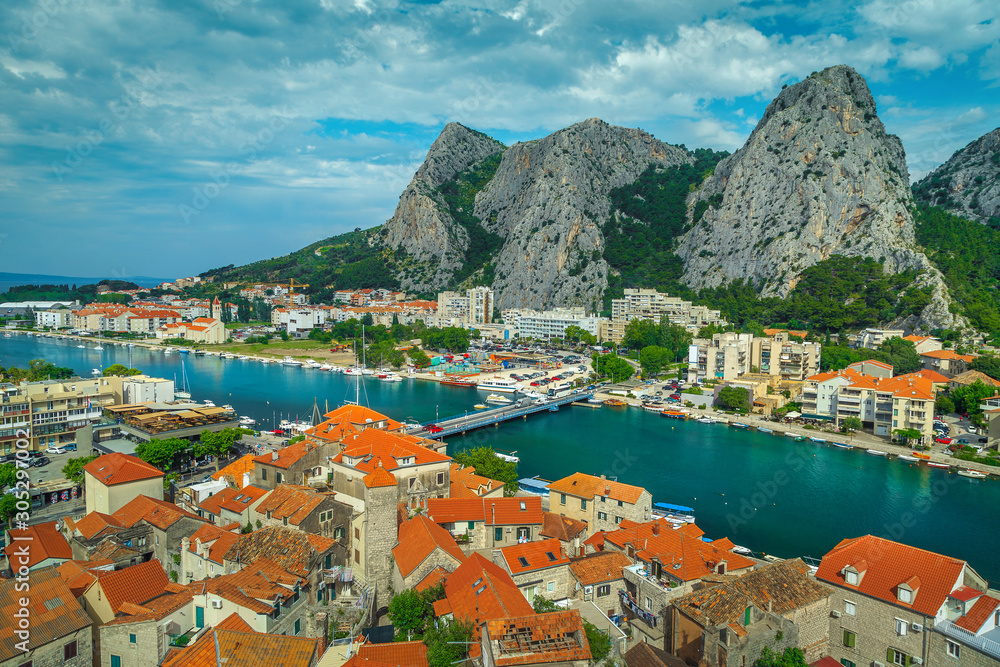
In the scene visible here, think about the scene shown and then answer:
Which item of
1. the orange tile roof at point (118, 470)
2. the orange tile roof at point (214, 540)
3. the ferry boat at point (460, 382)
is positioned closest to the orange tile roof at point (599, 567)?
the orange tile roof at point (214, 540)

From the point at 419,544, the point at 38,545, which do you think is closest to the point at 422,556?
the point at 419,544

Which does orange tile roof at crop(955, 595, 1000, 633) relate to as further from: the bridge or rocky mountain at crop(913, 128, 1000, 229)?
rocky mountain at crop(913, 128, 1000, 229)

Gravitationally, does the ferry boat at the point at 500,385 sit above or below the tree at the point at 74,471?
below

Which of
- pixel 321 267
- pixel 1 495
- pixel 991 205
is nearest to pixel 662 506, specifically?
pixel 1 495

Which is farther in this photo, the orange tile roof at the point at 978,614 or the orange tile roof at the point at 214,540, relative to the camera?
the orange tile roof at the point at 214,540

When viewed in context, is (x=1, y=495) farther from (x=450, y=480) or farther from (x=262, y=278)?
(x=262, y=278)

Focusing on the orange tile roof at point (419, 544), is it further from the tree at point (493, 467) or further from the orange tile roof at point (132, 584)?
the tree at point (493, 467)

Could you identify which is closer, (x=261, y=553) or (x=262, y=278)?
(x=261, y=553)
